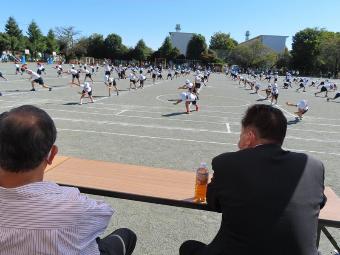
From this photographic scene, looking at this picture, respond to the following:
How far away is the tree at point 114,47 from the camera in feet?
389

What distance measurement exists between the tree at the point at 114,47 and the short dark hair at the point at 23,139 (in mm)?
119918

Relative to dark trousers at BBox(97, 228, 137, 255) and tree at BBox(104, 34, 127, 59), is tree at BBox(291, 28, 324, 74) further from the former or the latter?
dark trousers at BBox(97, 228, 137, 255)

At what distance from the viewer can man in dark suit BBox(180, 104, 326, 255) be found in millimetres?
2387

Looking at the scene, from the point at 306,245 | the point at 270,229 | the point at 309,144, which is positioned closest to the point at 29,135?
the point at 270,229

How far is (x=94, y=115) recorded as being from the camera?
15469 mm

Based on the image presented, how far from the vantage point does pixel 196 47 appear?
418 feet

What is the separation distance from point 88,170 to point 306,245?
2.53 meters

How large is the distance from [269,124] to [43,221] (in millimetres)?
1643

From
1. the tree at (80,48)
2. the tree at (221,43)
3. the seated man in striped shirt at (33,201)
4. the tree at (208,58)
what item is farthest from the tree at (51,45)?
the seated man in striped shirt at (33,201)

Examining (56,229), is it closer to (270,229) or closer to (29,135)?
(29,135)

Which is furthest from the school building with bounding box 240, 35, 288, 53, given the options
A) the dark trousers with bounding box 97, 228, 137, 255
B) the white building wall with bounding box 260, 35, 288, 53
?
the dark trousers with bounding box 97, 228, 137, 255

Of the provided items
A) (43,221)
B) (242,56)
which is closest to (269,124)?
(43,221)

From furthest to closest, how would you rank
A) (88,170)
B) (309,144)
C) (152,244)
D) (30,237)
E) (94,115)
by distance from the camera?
(94,115) < (309,144) < (152,244) < (88,170) < (30,237)

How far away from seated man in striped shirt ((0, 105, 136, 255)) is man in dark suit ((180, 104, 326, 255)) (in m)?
0.92
